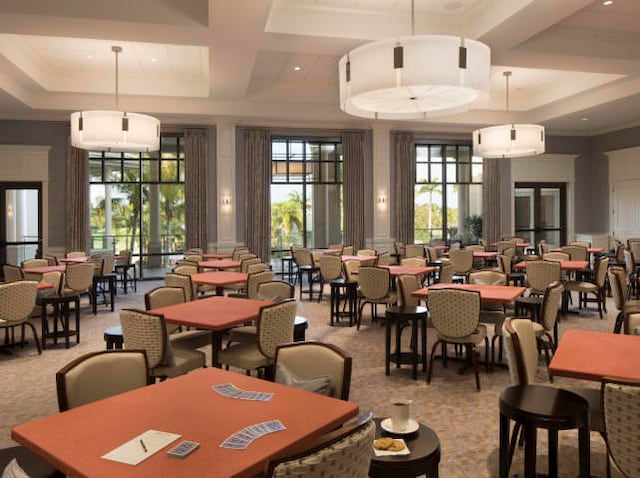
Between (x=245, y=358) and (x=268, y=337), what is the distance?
0.29 metres

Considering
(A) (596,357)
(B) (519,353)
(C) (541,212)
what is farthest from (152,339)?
(C) (541,212)

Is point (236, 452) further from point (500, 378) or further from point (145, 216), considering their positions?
point (145, 216)

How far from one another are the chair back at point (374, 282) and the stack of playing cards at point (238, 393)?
4701 mm

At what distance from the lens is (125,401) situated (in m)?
2.50

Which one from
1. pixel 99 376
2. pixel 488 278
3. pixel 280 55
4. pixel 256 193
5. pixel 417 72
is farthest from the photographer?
pixel 256 193

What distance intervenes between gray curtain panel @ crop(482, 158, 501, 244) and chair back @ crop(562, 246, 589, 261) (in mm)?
4968

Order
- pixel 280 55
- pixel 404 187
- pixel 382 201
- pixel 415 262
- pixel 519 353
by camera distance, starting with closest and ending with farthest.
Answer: pixel 519 353, pixel 415 262, pixel 280 55, pixel 382 201, pixel 404 187

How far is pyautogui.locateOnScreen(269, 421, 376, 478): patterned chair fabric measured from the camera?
1.57 m

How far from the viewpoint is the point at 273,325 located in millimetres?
4203

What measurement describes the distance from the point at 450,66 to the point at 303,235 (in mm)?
10430

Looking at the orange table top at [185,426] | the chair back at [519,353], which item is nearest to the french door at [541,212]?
the chair back at [519,353]

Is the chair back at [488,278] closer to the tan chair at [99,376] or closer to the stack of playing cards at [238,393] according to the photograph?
the stack of playing cards at [238,393]

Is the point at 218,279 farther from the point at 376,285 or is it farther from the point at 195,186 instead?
the point at 195,186

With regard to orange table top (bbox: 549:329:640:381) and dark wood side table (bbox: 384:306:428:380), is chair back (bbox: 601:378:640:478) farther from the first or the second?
dark wood side table (bbox: 384:306:428:380)
